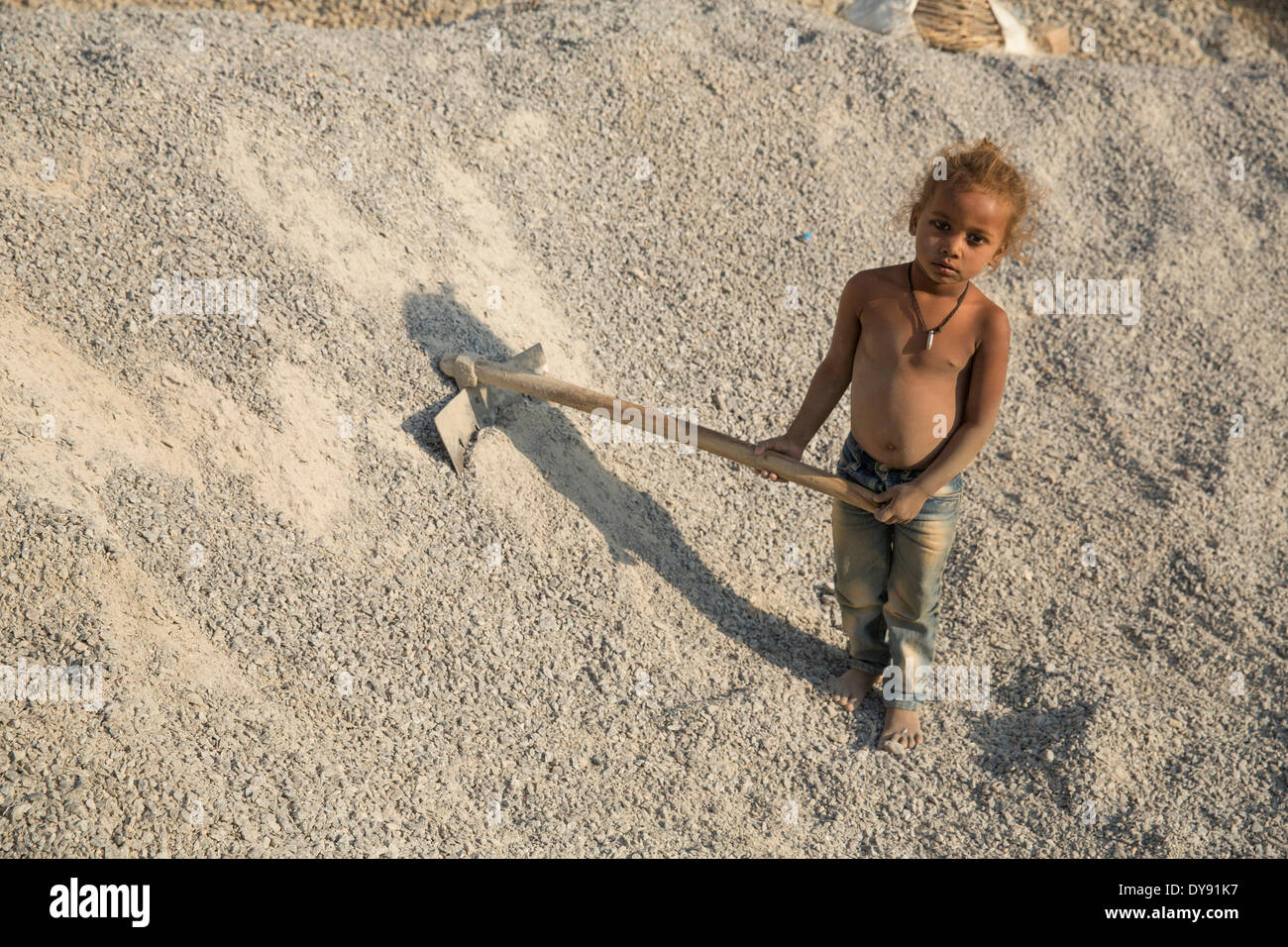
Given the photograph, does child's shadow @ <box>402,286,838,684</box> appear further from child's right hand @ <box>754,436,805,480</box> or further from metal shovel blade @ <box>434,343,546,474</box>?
child's right hand @ <box>754,436,805,480</box>

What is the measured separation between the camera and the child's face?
250 centimetres

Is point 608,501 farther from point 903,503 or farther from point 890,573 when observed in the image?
point 903,503

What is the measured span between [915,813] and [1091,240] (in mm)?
3211

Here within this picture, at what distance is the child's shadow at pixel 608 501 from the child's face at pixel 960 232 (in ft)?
4.35

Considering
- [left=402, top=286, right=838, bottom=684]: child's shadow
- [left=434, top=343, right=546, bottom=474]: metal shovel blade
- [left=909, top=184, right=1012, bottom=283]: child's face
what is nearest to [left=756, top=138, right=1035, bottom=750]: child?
[left=909, top=184, right=1012, bottom=283]: child's face

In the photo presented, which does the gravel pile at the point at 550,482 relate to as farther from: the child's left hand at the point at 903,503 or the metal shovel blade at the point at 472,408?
the child's left hand at the point at 903,503

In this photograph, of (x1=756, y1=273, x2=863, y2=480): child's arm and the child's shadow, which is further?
the child's shadow

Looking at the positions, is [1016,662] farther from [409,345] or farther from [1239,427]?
[409,345]

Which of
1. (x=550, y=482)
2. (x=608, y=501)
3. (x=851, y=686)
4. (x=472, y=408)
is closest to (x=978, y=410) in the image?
(x=851, y=686)

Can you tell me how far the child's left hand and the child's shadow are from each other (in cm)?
72

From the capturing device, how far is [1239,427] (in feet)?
14.0

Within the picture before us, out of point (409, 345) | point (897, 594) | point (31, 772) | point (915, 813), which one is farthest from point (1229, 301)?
point (31, 772)

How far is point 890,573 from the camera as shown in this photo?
10.2 ft

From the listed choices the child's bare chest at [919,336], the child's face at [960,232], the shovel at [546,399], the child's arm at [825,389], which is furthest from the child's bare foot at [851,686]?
the child's face at [960,232]
